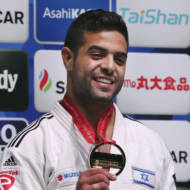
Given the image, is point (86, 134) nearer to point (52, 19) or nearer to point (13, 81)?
point (13, 81)

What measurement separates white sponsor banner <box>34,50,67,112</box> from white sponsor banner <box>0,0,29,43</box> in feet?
0.40

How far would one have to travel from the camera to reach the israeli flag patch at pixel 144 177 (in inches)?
51.8

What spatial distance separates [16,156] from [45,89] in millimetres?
547

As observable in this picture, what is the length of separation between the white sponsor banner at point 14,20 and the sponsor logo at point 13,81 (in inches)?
3.0

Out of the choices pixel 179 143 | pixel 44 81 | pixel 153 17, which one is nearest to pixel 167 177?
pixel 179 143

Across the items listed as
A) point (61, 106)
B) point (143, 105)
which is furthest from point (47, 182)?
point (143, 105)

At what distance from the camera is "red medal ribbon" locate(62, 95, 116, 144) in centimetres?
129

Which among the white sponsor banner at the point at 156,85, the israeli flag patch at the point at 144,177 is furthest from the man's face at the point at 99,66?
the white sponsor banner at the point at 156,85

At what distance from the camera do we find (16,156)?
4.08ft

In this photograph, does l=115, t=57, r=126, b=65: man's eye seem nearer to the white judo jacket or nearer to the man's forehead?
the man's forehead

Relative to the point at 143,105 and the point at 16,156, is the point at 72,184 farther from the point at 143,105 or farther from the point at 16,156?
the point at 143,105

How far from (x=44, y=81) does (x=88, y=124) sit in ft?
1.64

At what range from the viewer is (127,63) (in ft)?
5.91

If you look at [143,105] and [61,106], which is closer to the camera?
[61,106]
